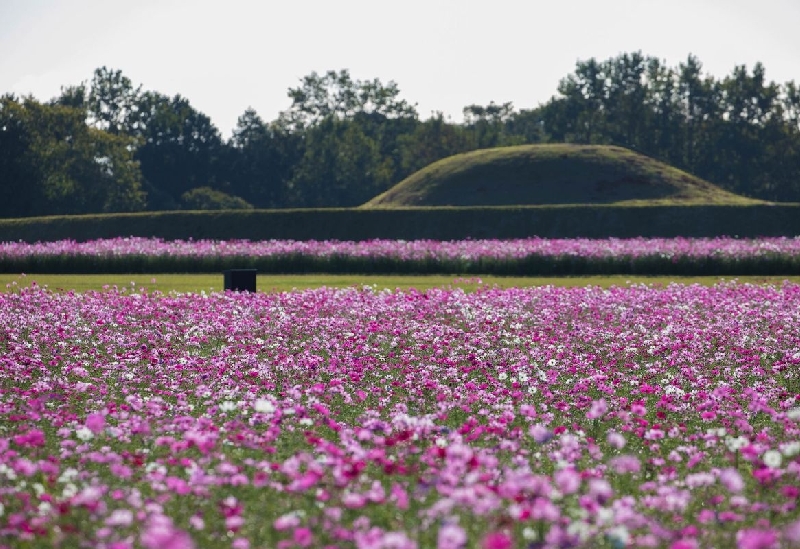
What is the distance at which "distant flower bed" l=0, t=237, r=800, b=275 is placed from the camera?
101 feet

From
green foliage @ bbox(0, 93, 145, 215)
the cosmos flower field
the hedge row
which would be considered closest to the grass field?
the hedge row

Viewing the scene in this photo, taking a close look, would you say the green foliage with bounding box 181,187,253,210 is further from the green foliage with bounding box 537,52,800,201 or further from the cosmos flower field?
the cosmos flower field

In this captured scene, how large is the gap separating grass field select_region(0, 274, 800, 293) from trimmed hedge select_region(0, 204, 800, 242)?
15.0m

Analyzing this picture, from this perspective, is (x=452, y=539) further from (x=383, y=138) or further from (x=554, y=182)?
(x=383, y=138)

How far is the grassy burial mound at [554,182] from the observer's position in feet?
193

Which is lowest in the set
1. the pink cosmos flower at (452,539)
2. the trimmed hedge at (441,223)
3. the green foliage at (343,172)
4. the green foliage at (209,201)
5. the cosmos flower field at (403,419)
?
the cosmos flower field at (403,419)

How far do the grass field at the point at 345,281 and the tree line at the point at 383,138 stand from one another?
50.4 m

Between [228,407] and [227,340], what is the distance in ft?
25.1

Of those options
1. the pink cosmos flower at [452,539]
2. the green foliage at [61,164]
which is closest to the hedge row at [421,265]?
the pink cosmos flower at [452,539]

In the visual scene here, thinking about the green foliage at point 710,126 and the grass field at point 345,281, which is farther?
the green foliage at point 710,126

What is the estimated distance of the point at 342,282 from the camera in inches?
1080

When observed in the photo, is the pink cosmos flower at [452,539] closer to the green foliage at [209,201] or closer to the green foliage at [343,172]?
the green foliage at [209,201]

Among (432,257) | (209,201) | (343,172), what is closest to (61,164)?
(209,201)

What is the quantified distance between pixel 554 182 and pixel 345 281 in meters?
35.4
